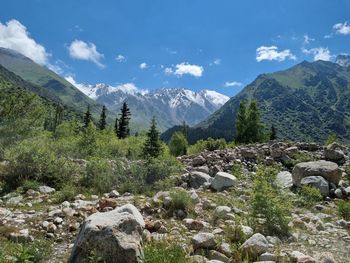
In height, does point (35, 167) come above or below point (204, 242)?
above

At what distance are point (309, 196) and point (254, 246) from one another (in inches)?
292

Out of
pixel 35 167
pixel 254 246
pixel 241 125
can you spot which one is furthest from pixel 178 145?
pixel 254 246

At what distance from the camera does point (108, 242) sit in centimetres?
718

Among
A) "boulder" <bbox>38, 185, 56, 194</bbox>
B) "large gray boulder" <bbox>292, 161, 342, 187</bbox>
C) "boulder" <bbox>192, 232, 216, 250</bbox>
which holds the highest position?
"large gray boulder" <bbox>292, 161, 342, 187</bbox>

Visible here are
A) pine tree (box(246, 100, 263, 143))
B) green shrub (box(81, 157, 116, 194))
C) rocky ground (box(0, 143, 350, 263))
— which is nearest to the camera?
rocky ground (box(0, 143, 350, 263))

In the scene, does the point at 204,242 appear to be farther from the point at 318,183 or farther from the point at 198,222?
the point at 318,183

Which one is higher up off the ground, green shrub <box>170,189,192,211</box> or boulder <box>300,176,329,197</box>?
boulder <box>300,176,329,197</box>

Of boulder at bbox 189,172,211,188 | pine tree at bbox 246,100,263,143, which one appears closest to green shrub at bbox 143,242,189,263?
boulder at bbox 189,172,211,188

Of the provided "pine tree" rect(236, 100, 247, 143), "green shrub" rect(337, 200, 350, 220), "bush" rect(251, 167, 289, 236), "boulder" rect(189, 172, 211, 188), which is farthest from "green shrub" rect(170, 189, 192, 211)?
"pine tree" rect(236, 100, 247, 143)

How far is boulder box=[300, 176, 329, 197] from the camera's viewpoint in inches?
619

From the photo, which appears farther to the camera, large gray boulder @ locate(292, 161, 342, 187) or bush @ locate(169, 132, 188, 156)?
bush @ locate(169, 132, 188, 156)

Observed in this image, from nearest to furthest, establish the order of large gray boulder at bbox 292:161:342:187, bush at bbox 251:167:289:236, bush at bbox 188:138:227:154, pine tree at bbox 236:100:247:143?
bush at bbox 251:167:289:236, large gray boulder at bbox 292:161:342:187, bush at bbox 188:138:227:154, pine tree at bbox 236:100:247:143

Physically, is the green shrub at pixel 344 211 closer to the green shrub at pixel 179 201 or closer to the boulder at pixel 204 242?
the green shrub at pixel 179 201

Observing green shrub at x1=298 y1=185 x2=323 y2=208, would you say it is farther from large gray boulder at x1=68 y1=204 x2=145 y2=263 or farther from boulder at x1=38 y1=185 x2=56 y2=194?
boulder at x1=38 y1=185 x2=56 y2=194
